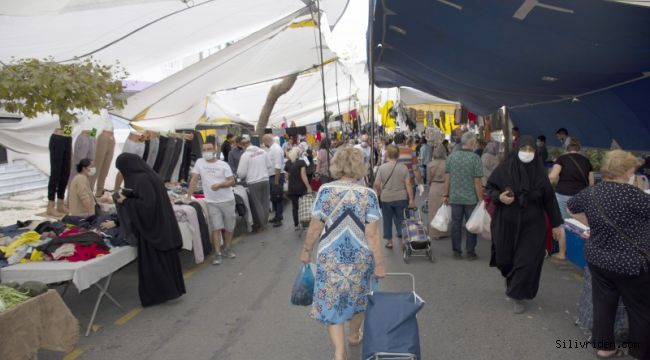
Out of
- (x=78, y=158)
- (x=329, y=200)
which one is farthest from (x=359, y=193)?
(x=78, y=158)

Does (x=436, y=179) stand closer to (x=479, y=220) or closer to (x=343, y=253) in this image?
(x=479, y=220)

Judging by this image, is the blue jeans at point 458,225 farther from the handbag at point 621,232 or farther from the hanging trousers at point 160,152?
the hanging trousers at point 160,152

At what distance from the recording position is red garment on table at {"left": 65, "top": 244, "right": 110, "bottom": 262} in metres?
5.40

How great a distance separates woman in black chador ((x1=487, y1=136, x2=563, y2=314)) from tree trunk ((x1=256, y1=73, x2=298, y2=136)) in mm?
11982

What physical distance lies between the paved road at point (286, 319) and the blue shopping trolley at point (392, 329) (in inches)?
37.9

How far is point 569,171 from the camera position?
7684 millimetres

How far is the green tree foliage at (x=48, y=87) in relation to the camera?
5164mm

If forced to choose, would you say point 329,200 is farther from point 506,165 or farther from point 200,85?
point 200,85

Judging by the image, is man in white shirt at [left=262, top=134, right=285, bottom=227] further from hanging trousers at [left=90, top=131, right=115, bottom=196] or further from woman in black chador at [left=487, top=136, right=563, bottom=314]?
woman in black chador at [left=487, top=136, right=563, bottom=314]

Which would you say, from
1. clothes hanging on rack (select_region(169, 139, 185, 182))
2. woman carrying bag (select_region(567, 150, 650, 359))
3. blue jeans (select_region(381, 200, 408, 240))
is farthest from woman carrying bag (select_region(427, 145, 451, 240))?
clothes hanging on rack (select_region(169, 139, 185, 182))

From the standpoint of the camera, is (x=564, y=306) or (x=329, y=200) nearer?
(x=329, y=200)

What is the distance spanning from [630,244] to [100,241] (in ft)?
16.9

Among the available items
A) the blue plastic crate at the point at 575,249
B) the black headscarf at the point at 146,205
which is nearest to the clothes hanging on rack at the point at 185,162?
the black headscarf at the point at 146,205

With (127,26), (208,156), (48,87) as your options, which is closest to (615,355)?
(48,87)
